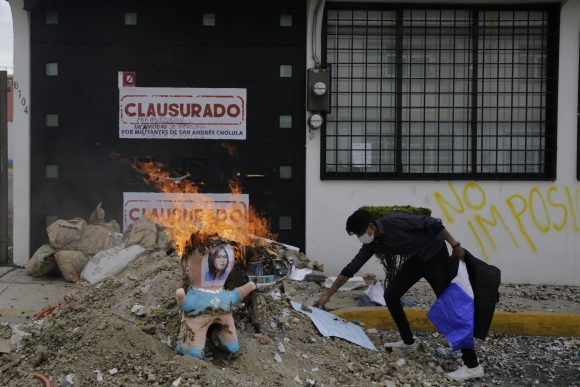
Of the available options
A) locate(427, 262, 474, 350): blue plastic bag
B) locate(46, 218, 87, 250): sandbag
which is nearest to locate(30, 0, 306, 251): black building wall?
locate(46, 218, 87, 250): sandbag

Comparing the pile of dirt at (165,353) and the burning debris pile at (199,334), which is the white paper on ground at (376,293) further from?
→ the burning debris pile at (199,334)

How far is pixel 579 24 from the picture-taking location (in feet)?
29.8

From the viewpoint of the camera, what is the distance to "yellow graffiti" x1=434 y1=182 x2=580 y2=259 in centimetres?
916

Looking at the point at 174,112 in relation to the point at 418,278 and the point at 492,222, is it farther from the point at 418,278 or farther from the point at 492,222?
the point at 492,222

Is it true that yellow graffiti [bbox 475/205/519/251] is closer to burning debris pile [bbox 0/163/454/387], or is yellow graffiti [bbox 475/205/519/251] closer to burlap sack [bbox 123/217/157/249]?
burning debris pile [bbox 0/163/454/387]

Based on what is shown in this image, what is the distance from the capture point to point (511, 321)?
688cm

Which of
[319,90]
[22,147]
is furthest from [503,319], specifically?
[22,147]

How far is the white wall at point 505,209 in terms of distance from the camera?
9.08 metres

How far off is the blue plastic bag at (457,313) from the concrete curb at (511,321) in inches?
48.2

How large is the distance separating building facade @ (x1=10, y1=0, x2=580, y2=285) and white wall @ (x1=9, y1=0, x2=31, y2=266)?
0.8 inches

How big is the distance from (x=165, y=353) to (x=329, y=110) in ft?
17.2

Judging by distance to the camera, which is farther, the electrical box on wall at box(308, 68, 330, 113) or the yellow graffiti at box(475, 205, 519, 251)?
the yellow graffiti at box(475, 205, 519, 251)

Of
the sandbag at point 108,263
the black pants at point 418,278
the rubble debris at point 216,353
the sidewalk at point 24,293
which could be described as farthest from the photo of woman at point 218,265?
the sandbag at point 108,263

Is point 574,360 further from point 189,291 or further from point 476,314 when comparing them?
point 189,291
